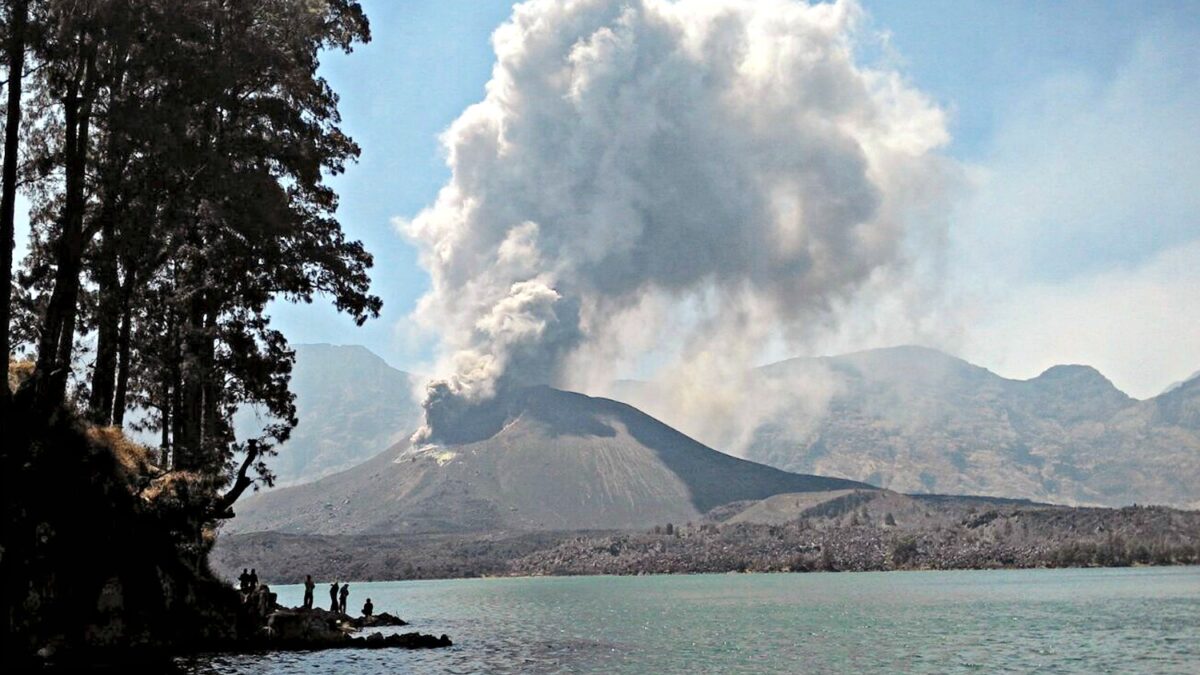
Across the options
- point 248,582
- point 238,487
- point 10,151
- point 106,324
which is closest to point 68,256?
point 10,151

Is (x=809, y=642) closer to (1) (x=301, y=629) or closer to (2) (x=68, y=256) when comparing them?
(1) (x=301, y=629)

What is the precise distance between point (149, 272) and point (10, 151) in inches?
385

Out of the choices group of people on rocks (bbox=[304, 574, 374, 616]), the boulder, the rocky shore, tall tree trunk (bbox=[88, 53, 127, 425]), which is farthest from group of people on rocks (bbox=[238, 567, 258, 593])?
tall tree trunk (bbox=[88, 53, 127, 425])

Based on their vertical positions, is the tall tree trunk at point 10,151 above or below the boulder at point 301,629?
above

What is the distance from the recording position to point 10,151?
1312 inches

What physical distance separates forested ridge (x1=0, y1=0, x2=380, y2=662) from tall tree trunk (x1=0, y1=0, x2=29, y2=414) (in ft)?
0.20

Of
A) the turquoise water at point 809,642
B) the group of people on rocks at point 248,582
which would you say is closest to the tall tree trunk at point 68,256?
the turquoise water at point 809,642

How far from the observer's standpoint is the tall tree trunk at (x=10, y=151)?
3212 centimetres

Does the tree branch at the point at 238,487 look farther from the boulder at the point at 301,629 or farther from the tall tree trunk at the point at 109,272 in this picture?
the boulder at the point at 301,629

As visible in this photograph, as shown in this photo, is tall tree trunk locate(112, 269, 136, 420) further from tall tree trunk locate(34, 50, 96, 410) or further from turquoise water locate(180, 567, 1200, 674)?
turquoise water locate(180, 567, 1200, 674)

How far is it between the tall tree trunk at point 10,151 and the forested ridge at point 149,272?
62mm

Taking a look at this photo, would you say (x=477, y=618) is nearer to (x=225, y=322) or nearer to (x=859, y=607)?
(x=859, y=607)

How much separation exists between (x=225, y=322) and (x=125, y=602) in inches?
452

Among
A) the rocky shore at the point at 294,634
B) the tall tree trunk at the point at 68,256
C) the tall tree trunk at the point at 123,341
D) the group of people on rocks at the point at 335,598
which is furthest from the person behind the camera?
the group of people on rocks at the point at 335,598
